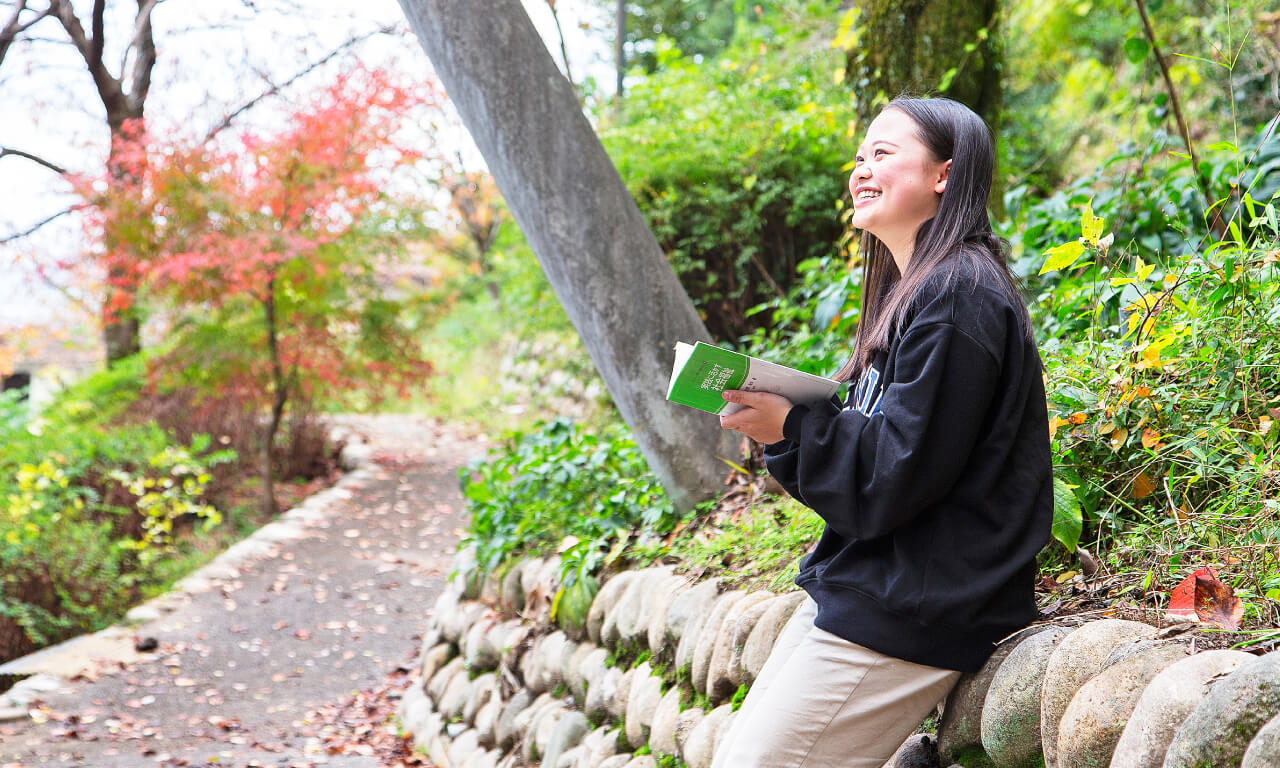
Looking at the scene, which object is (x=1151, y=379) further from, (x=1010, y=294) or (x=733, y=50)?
(x=733, y=50)

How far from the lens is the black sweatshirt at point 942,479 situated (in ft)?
4.89

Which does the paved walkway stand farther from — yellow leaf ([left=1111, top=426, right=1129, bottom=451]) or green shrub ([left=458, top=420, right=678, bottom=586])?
yellow leaf ([left=1111, top=426, right=1129, bottom=451])

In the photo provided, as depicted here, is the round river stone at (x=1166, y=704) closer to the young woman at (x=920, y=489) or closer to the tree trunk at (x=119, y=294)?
the young woman at (x=920, y=489)

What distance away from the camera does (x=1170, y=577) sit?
186cm

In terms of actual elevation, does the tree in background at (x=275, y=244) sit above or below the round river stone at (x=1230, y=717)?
above

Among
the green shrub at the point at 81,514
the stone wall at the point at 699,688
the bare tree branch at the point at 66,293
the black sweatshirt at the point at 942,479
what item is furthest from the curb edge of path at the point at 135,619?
→ the black sweatshirt at the point at 942,479

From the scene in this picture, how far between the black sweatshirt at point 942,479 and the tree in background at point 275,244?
281 inches

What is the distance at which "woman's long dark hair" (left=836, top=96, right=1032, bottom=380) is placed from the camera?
1.63m

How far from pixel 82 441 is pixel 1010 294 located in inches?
344

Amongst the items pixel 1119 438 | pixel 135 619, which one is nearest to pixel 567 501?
pixel 1119 438

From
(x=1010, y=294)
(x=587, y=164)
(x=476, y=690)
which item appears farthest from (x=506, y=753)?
(x=1010, y=294)

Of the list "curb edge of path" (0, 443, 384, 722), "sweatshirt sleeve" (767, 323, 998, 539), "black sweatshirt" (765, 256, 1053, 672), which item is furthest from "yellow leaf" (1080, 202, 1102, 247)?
"curb edge of path" (0, 443, 384, 722)

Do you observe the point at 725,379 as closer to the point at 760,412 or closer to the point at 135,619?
the point at 760,412

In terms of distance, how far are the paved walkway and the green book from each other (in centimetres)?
342
